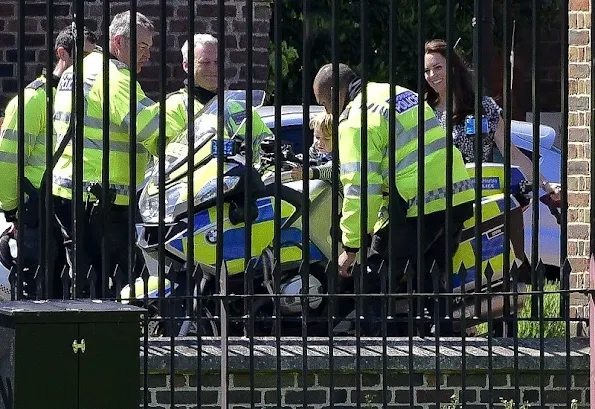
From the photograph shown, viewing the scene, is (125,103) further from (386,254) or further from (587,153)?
(587,153)

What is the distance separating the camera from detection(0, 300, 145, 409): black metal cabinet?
4781mm

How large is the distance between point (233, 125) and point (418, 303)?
1.21 m

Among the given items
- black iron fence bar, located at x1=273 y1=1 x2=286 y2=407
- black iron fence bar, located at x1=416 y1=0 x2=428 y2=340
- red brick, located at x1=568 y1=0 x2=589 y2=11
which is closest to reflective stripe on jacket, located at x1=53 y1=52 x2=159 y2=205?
black iron fence bar, located at x1=273 y1=1 x2=286 y2=407

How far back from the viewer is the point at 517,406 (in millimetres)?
6082

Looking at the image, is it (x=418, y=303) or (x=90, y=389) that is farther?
(x=418, y=303)

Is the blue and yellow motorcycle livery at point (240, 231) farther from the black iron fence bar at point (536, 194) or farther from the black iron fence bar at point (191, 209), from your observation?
the black iron fence bar at point (536, 194)

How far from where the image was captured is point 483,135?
691cm

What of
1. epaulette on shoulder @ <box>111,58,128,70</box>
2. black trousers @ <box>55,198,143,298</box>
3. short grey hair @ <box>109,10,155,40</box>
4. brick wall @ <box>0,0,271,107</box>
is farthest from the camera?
brick wall @ <box>0,0,271,107</box>

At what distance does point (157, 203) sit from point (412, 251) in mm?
1193

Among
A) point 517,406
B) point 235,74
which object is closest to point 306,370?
point 517,406

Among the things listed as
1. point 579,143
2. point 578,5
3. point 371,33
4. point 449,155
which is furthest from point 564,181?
point 371,33

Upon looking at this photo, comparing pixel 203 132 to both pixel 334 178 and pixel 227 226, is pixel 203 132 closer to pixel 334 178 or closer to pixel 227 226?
pixel 227 226

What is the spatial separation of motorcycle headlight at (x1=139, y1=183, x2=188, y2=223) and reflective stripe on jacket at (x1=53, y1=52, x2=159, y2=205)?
19 cm

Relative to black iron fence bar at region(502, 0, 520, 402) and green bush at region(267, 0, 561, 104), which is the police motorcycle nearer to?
black iron fence bar at region(502, 0, 520, 402)
